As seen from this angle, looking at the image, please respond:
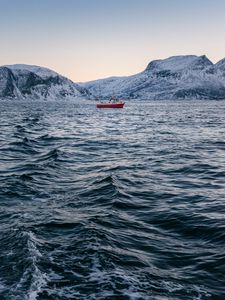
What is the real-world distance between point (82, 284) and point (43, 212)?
5782 mm

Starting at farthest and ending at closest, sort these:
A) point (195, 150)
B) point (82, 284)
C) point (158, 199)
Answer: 1. point (195, 150)
2. point (158, 199)
3. point (82, 284)

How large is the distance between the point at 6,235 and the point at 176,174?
12290 mm

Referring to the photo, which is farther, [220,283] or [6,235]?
[6,235]

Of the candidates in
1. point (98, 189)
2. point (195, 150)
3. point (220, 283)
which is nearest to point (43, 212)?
point (98, 189)

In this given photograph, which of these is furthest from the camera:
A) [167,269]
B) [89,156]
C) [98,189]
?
[89,156]

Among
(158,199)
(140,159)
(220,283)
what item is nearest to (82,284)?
(220,283)

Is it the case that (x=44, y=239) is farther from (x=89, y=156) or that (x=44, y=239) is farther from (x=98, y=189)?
(x=89, y=156)

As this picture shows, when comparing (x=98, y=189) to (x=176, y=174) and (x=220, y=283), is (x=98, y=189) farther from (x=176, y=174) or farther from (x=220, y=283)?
(x=220, y=283)

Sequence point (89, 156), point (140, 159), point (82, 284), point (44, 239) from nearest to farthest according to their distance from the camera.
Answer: point (82, 284)
point (44, 239)
point (140, 159)
point (89, 156)

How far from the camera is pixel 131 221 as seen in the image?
552 inches

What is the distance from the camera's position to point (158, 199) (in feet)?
55.3

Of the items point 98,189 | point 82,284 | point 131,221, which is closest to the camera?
point 82,284

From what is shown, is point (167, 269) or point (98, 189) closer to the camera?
point (167, 269)

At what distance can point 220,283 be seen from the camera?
932cm
